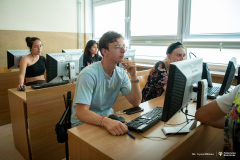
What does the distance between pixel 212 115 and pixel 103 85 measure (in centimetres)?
75

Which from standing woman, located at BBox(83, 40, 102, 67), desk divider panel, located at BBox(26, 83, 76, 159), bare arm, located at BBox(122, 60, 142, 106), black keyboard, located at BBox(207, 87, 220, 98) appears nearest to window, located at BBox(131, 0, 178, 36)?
standing woman, located at BBox(83, 40, 102, 67)

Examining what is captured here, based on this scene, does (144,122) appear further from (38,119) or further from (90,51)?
(90,51)

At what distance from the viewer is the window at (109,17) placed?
436cm

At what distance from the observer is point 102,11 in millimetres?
4812

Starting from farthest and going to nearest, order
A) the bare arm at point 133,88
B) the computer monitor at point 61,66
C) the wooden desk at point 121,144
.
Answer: the computer monitor at point 61,66, the bare arm at point 133,88, the wooden desk at point 121,144

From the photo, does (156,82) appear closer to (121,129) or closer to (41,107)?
(121,129)

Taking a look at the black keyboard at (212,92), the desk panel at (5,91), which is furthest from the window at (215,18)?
the desk panel at (5,91)

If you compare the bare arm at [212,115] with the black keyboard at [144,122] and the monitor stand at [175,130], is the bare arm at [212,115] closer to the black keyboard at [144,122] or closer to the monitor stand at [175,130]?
the monitor stand at [175,130]

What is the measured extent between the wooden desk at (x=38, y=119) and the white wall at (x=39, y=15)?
231 cm

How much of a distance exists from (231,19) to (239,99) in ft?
8.24

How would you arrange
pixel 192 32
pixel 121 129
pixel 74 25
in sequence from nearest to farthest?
1. pixel 121 129
2. pixel 192 32
3. pixel 74 25

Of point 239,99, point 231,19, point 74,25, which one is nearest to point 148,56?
point 231,19

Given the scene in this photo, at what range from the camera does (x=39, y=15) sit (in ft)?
13.4

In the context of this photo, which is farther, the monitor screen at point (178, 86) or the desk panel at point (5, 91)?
the desk panel at point (5, 91)
